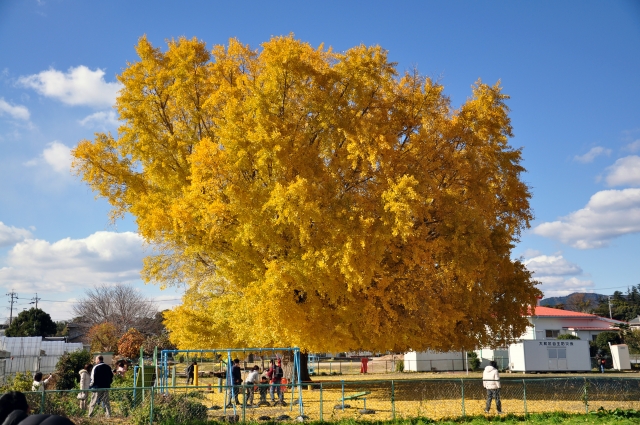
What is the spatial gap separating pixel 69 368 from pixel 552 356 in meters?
32.5

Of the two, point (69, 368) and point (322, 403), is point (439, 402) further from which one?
point (69, 368)

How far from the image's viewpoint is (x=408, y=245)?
2156 centimetres

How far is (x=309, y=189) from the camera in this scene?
62.4ft

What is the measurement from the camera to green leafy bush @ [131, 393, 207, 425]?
14.5 metres

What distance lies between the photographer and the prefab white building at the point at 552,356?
41312 mm

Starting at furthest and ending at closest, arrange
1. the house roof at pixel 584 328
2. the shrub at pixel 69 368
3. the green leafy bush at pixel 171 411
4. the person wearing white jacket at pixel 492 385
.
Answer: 1. the house roof at pixel 584 328
2. the shrub at pixel 69 368
3. the person wearing white jacket at pixel 492 385
4. the green leafy bush at pixel 171 411

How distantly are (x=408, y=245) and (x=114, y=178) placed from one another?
1249 cm

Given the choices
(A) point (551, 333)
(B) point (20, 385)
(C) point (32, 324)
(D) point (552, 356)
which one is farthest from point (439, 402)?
(C) point (32, 324)

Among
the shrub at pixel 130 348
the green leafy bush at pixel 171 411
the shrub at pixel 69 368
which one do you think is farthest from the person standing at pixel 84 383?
the shrub at pixel 130 348

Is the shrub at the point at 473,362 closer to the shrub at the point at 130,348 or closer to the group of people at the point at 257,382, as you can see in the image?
the shrub at the point at 130,348

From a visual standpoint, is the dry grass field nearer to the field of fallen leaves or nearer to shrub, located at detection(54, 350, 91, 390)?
the field of fallen leaves

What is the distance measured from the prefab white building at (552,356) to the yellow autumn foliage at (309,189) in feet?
57.7

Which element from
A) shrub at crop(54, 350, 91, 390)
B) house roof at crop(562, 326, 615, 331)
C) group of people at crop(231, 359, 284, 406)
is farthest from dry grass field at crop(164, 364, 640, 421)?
house roof at crop(562, 326, 615, 331)

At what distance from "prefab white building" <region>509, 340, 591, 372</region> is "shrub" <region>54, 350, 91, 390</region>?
29.4m
